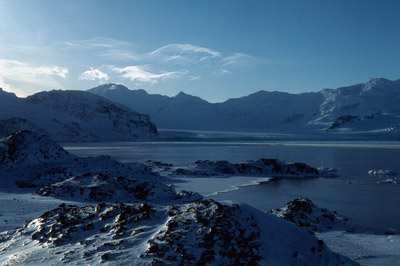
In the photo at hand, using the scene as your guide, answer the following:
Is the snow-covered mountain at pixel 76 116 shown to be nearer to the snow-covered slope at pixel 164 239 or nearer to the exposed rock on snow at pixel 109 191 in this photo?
the exposed rock on snow at pixel 109 191

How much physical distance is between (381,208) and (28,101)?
506 feet

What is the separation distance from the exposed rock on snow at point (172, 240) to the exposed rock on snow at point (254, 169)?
54.1 feet

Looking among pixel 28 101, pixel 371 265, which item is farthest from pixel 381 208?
pixel 28 101

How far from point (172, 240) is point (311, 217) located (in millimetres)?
6168

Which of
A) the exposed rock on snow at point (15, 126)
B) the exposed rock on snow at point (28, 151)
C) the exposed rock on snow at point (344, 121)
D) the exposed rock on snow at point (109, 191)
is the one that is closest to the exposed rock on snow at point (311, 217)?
the exposed rock on snow at point (109, 191)

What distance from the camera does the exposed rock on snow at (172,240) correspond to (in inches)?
242

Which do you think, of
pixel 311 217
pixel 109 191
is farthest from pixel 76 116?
pixel 311 217

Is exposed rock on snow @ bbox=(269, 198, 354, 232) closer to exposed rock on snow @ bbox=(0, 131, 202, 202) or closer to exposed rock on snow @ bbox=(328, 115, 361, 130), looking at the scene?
exposed rock on snow @ bbox=(0, 131, 202, 202)

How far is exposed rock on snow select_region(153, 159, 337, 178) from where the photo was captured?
2451 cm

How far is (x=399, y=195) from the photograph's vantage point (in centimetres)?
1623

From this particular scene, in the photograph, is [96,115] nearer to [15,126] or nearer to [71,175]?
[15,126]

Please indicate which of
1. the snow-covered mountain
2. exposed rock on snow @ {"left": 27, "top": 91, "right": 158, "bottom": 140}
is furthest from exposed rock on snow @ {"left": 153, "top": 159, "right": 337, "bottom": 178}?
exposed rock on snow @ {"left": 27, "top": 91, "right": 158, "bottom": 140}

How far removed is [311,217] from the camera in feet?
36.5

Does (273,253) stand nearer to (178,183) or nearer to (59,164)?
(178,183)
